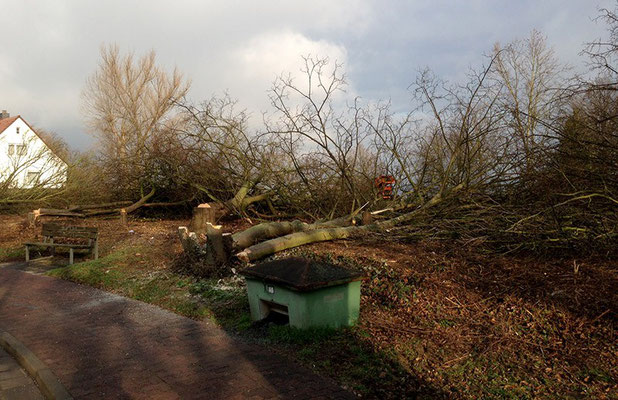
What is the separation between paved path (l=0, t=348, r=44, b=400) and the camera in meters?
4.35

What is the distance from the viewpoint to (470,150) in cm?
1137

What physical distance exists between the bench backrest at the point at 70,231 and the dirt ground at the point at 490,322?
644 centimetres

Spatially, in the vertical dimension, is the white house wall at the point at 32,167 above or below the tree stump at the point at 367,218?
above

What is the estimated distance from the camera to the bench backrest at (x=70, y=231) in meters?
11.8

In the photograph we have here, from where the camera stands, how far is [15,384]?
460 cm

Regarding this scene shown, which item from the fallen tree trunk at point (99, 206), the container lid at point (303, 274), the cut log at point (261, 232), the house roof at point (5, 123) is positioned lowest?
the container lid at point (303, 274)

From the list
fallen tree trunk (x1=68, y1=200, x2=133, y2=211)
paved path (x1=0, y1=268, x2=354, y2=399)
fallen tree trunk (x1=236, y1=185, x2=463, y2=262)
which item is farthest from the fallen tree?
fallen tree trunk (x1=68, y1=200, x2=133, y2=211)

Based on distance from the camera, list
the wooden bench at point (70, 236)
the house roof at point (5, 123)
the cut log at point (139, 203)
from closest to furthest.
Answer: the wooden bench at point (70, 236), the cut log at point (139, 203), the house roof at point (5, 123)

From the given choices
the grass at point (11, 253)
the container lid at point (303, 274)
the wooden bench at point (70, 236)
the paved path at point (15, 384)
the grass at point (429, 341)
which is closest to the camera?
the grass at point (429, 341)

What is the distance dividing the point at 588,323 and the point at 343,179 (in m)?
7.46

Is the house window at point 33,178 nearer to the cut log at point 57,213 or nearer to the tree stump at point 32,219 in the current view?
the cut log at point 57,213

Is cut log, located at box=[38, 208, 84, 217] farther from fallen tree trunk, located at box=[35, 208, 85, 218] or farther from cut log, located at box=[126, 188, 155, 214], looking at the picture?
cut log, located at box=[126, 188, 155, 214]

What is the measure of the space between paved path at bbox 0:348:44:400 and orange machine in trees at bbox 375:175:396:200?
30.4 feet

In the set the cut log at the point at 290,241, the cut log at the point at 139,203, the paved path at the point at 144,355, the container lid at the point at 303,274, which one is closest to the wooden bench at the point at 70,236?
the paved path at the point at 144,355
